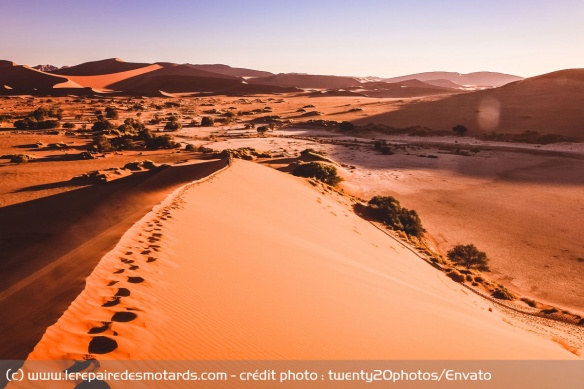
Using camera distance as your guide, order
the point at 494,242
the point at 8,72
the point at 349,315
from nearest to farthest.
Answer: the point at 349,315, the point at 494,242, the point at 8,72

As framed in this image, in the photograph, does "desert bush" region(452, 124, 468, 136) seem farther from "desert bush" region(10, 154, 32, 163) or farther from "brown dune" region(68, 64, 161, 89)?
"brown dune" region(68, 64, 161, 89)

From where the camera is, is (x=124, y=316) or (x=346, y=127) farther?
(x=346, y=127)

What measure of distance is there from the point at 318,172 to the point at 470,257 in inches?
397

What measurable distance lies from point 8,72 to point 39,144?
84.5 metres

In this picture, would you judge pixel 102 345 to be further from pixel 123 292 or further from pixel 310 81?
pixel 310 81

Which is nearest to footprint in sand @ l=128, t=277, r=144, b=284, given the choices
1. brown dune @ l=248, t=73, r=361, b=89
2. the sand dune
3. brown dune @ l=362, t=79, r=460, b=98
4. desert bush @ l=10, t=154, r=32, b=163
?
the sand dune

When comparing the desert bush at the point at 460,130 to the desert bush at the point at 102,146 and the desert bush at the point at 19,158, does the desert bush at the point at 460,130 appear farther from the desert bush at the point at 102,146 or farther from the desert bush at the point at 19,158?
the desert bush at the point at 19,158

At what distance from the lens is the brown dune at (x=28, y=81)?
73887mm

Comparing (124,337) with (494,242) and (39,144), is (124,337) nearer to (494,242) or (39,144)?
Answer: (494,242)

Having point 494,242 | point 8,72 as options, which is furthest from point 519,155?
point 8,72

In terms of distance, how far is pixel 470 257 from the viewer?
13148mm

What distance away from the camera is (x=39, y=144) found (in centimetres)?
2355

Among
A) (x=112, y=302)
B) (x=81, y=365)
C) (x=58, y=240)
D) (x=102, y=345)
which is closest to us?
(x=81, y=365)

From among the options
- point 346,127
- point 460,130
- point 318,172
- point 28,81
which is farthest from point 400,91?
point 318,172
